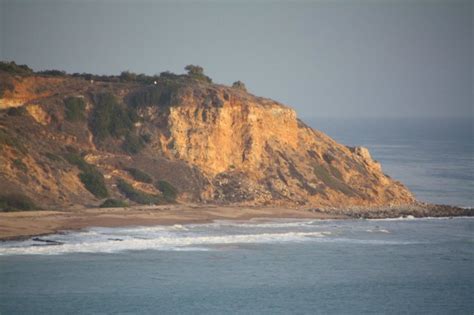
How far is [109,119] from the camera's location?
75.4 m

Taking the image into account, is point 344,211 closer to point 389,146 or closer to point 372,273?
point 372,273

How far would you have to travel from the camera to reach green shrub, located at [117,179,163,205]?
67.2 m

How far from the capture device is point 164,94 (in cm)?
7762

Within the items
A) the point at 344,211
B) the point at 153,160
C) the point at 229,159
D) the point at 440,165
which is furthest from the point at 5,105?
the point at 440,165

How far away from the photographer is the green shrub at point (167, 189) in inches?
2726

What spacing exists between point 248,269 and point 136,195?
21053mm

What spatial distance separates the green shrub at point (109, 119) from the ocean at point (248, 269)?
51.8ft

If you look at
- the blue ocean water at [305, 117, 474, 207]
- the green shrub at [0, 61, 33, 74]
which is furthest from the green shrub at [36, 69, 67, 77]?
the blue ocean water at [305, 117, 474, 207]

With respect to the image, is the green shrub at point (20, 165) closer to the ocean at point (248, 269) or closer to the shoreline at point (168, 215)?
the shoreline at point (168, 215)

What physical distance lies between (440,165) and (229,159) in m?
46.2

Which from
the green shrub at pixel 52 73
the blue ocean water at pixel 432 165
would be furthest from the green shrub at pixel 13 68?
the blue ocean water at pixel 432 165

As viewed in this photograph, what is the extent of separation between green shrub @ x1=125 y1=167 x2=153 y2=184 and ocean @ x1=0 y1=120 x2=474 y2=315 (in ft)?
31.8

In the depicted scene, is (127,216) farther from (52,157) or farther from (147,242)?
(147,242)

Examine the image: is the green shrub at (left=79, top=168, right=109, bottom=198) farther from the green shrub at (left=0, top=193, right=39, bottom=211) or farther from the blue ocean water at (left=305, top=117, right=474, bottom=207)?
the blue ocean water at (left=305, top=117, right=474, bottom=207)
